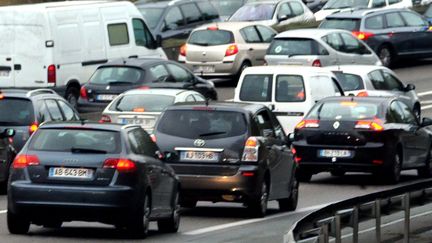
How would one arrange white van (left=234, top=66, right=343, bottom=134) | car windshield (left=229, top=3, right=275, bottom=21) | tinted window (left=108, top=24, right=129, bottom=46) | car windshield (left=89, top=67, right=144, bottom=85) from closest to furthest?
white van (left=234, top=66, right=343, bottom=134) → car windshield (left=89, top=67, right=144, bottom=85) → tinted window (left=108, top=24, right=129, bottom=46) → car windshield (left=229, top=3, right=275, bottom=21)

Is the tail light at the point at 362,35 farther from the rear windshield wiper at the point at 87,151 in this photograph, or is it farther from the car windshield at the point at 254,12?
the rear windshield wiper at the point at 87,151

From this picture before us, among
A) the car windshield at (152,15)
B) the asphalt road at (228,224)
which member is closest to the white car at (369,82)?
the asphalt road at (228,224)

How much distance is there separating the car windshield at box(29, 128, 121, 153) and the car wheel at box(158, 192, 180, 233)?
1.43 metres

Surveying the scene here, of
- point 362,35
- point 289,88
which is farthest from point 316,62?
point 289,88

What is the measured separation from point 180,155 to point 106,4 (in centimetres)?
1597

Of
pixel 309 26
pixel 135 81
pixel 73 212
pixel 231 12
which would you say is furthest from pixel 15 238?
pixel 231 12

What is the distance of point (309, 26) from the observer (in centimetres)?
4647

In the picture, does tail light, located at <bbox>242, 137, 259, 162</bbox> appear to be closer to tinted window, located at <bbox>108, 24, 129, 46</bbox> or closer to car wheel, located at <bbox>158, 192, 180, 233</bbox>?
car wheel, located at <bbox>158, 192, 180, 233</bbox>

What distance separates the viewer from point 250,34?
40.7 meters

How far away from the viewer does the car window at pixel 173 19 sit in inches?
1730

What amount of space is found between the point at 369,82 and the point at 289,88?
374cm

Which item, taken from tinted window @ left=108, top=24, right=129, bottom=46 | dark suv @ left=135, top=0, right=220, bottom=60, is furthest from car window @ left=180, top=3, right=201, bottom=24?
tinted window @ left=108, top=24, right=129, bottom=46

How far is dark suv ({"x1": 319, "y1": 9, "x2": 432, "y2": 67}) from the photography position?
4272 centimetres

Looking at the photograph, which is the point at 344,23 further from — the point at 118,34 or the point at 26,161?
the point at 26,161
